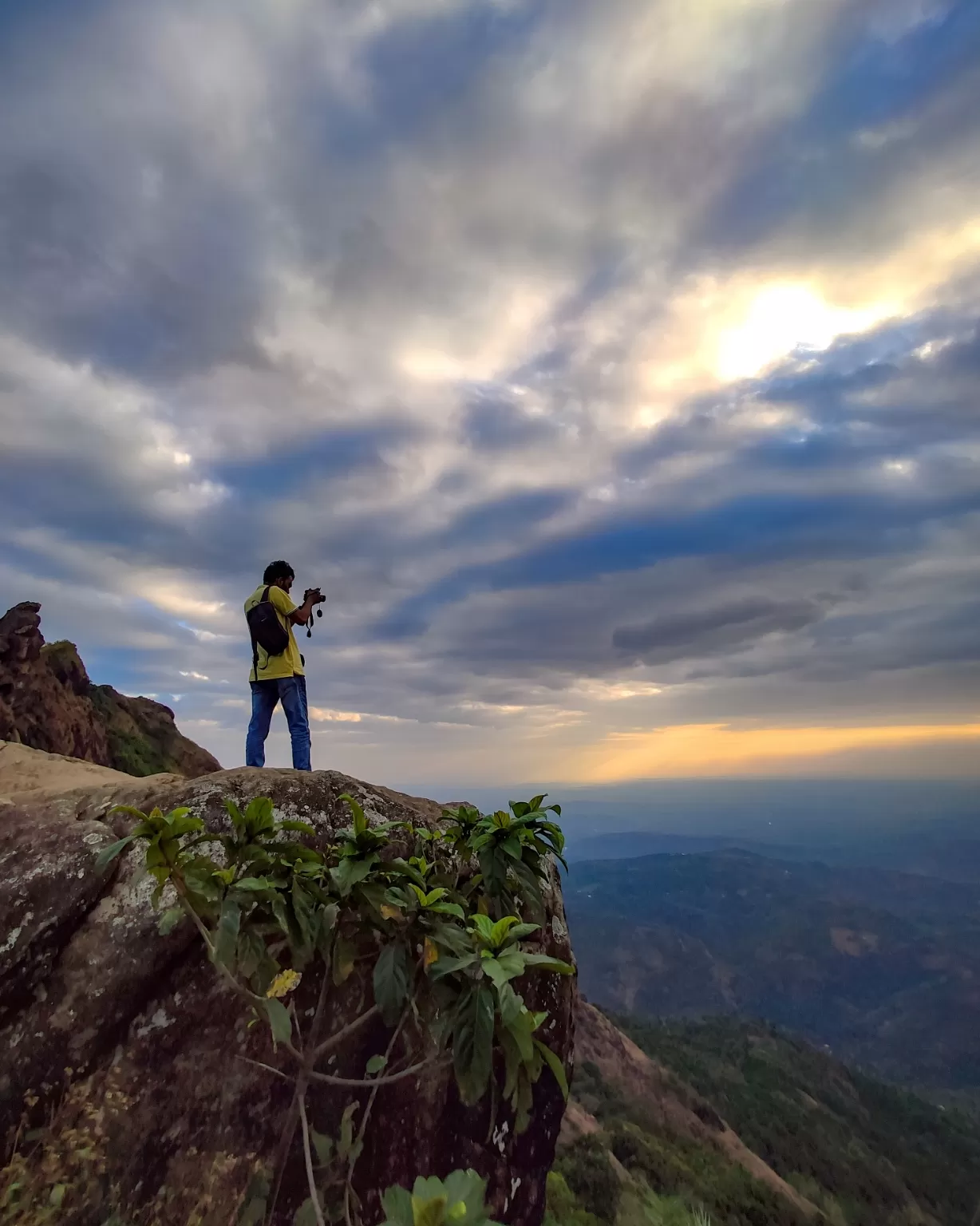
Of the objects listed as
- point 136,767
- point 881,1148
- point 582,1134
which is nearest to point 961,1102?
point 881,1148

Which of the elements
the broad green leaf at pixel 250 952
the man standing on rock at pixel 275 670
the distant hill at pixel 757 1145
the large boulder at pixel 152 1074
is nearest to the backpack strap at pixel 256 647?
the man standing on rock at pixel 275 670

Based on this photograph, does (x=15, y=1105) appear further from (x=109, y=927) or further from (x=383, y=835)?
(x=383, y=835)

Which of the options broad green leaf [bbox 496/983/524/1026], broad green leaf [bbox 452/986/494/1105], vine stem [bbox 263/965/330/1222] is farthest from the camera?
vine stem [bbox 263/965/330/1222]

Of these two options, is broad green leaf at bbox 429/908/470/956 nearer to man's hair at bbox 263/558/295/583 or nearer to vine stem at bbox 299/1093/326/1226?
vine stem at bbox 299/1093/326/1226

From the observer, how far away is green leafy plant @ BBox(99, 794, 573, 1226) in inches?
159

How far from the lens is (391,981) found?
4.49 meters

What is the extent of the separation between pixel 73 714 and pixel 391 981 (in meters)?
33.3

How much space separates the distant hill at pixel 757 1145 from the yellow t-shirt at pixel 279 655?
16.8 meters

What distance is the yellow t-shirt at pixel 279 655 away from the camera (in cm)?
1061

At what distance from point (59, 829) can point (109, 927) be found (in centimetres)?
136

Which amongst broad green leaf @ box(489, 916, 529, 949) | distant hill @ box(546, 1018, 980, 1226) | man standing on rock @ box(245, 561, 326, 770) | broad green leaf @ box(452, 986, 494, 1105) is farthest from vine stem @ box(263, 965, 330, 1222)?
distant hill @ box(546, 1018, 980, 1226)

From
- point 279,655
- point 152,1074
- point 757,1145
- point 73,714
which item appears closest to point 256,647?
point 279,655

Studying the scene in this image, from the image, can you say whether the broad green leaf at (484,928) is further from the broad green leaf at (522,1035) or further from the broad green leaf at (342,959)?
the broad green leaf at (342,959)

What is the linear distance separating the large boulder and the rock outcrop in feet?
71.6
